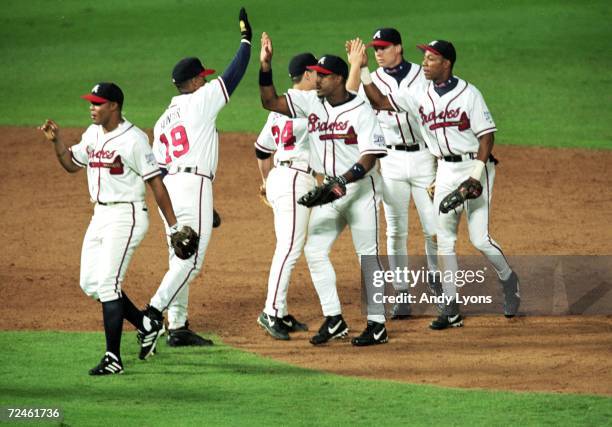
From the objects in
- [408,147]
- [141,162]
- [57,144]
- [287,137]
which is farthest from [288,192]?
[57,144]

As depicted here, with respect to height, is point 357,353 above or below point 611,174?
below

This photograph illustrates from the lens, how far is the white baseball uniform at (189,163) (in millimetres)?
8609

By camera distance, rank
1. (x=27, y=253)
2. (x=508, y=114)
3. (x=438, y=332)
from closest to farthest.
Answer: (x=438, y=332)
(x=27, y=253)
(x=508, y=114)

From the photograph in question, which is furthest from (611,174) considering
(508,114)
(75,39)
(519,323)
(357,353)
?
(75,39)

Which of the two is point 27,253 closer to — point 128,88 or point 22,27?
point 128,88

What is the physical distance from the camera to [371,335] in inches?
344

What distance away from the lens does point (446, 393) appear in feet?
24.8

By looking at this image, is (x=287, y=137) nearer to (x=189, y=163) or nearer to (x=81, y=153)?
(x=189, y=163)

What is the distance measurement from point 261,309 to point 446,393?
266 centimetres

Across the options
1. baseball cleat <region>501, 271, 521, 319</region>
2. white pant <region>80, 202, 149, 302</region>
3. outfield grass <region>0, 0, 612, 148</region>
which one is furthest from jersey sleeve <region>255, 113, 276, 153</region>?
outfield grass <region>0, 0, 612, 148</region>

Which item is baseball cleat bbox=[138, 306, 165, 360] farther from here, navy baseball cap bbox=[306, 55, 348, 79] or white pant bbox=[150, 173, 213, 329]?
navy baseball cap bbox=[306, 55, 348, 79]

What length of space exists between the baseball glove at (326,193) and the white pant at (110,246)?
3.72ft

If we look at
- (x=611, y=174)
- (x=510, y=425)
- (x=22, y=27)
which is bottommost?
(x=510, y=425)
